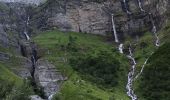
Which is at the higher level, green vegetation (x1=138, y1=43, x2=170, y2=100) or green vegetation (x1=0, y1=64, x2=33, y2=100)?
green vegetation (x1=0, y1=64, x2=33, y2=100)

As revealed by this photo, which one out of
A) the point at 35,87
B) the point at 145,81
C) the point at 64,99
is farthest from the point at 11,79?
the point at 145,81

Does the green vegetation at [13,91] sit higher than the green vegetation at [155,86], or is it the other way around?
the green vegetation at [13,91]

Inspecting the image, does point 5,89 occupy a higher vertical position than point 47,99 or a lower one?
higher

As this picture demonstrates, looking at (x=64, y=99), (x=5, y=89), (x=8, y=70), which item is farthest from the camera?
(x=8, y=70)

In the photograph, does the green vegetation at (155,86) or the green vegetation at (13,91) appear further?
the green vegetation at (155,86)

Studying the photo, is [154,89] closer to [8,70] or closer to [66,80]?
[66,80]

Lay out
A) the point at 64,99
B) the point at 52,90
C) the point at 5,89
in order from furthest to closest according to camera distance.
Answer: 1. the point at 52,90
2. the point at 64,99
3. the point at 5,89

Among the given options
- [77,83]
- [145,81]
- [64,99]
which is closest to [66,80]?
[77,83]

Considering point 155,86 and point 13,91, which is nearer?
point 13,91

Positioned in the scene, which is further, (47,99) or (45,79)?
(45,79)

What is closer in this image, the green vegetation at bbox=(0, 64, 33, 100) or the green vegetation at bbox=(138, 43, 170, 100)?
the green vegetation at bbox=(0, 64, 33, 100)

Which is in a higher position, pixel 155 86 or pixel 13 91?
pixel 13 91

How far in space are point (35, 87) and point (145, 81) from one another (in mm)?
46575

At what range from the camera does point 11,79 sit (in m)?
186
